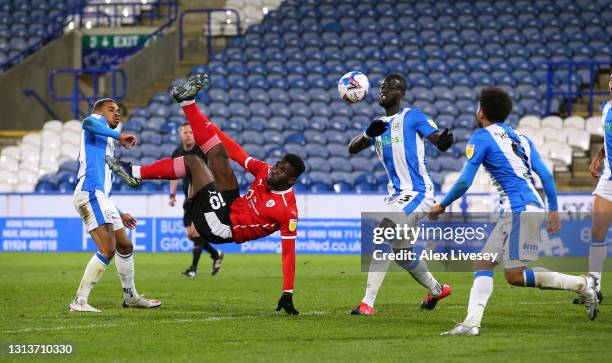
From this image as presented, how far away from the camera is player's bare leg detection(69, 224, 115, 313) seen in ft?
36.9

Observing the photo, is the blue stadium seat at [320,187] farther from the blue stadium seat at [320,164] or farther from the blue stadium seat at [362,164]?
the blue stadium seat at [362,164]

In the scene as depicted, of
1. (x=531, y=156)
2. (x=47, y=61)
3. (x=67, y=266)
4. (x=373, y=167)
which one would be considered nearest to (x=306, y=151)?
(x=373, y=167)

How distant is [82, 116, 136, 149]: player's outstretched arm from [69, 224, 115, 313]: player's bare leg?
44.8 inches

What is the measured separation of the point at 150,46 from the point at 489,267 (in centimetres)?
2490

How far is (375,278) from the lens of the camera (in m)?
10.8

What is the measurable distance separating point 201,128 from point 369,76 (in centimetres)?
1794

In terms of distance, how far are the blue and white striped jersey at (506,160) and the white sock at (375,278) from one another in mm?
2060

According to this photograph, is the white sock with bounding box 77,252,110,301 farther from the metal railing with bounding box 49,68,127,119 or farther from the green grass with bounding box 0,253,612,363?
the metal railing with bounding box 49,68,127,119

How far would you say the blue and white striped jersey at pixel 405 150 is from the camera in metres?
10.8

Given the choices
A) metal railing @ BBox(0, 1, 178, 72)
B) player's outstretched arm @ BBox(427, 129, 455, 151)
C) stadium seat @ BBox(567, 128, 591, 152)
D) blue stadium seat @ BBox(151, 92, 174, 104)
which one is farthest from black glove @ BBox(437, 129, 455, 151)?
metal railing @ BBox(0, 1, 178, 72)

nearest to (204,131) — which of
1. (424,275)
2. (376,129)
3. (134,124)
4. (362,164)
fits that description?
(376,129)

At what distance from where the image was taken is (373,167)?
2550 cm

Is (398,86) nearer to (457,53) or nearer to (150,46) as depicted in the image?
(457,53)

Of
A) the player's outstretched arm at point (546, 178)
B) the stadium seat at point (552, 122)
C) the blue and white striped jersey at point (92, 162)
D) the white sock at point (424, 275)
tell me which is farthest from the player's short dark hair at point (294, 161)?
the stadium seat at point (552, 122)
